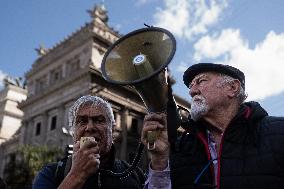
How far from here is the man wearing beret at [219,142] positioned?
2.61 metres

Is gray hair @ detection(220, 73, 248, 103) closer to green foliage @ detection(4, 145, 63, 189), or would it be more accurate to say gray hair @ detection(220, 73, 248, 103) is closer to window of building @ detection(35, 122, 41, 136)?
green foliage @ detection(4, 145, 63, 189)

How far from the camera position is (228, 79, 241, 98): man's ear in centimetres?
312

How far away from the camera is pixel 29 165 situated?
21.7 metres

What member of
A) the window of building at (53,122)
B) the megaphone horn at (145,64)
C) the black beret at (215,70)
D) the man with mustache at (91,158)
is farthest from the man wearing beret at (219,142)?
the window of building at (53,122)

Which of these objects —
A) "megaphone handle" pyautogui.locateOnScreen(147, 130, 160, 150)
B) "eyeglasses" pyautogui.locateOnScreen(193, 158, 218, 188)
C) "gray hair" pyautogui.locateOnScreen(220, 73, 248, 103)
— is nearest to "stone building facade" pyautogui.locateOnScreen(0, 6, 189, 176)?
"gray hair" pyautogui.locateOnScreen(220, 73, 248, 103)

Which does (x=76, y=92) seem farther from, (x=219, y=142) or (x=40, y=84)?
(x=219, y=142)

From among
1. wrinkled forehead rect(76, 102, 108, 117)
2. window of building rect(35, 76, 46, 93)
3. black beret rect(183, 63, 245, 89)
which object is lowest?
wrinkled forehead rect(76, 102, 108, 117)

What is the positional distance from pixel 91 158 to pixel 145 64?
2.64 ft

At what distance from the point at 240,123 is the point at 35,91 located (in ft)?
109

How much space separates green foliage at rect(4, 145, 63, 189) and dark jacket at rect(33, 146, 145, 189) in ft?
62.3

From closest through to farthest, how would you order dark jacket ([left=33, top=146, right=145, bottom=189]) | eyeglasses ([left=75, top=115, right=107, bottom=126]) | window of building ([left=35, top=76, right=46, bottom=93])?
dark jacket ([left=33, top=146, right=145, bottom=189]), eyeglasses ([left=75, top=115, right=107, bottom=126]), window of building ([left=35, top=76, right=46, bottom=93])

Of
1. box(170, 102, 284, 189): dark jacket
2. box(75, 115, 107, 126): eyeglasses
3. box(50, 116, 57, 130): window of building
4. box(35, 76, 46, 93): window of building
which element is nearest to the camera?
box(170, 102, 284, 189): dark jacket

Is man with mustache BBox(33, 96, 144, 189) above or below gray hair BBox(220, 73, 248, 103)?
below

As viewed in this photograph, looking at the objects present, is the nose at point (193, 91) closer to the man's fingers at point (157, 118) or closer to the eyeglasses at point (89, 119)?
the man's fingers at point (157, 118)
